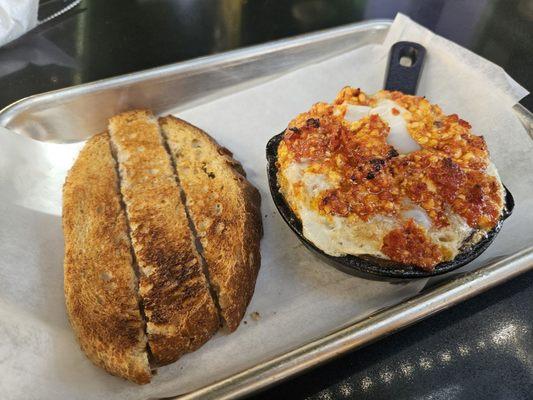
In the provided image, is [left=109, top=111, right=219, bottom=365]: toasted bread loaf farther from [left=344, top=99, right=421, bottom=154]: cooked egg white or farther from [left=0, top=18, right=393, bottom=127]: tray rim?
[left=344, top=99, right=421, bottom=154]: cooked egg white

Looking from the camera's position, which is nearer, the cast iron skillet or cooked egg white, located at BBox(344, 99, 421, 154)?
the cast iron skillet

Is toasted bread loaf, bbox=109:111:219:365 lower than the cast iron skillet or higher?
lower

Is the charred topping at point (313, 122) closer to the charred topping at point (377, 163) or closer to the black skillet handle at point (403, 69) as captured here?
the charred topping at point (377, 163)

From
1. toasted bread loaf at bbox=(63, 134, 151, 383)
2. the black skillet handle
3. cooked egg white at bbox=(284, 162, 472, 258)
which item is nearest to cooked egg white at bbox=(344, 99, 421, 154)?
cooked egg white at bbox=(284, 162, 472, 258)

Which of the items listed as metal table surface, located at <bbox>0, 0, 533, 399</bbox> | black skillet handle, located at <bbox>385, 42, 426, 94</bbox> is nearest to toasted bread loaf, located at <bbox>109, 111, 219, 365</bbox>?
metal table surface, located at <bbox>0, 0, 533, 399</bbox>

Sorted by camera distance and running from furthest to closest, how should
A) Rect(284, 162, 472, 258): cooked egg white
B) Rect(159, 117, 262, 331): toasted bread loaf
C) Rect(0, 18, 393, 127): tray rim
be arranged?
Rect(0, 18, 393, 127): tray rim < Rect(159, 117, 262, 331): toasted bread loaf < Rect(284, 162, 472, 258): cooked egg white

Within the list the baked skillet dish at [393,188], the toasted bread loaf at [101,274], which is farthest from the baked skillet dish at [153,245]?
the baked skillet dish at [393,188]

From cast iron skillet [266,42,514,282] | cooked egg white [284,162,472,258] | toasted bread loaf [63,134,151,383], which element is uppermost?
cooked egg white [284,162,472,258]

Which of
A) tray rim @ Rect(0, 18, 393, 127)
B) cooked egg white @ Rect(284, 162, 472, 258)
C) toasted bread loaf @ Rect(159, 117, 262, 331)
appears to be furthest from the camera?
tray rim @ Rect(0, 18, 393, 127)
